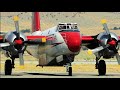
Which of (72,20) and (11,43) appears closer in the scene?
(11,43)

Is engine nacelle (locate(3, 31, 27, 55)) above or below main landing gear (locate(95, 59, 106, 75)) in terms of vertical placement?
above

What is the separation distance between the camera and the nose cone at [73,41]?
25656 mm

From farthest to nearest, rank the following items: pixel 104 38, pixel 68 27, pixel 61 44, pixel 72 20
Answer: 1. pixel 72 20
2. pixel 104 38
3. pixel 61 44
4. pixel 68 27

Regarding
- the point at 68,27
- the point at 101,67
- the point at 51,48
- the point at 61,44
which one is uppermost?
the point at 68,27

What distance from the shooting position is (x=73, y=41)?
84.4 feet

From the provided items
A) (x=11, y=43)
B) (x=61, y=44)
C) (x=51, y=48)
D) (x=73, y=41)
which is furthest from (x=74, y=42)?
(x=11, y=43)

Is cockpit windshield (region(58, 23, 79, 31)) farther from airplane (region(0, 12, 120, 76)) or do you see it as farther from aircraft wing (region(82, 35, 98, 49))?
aircraft wing (region(82, 35, 98, 49))

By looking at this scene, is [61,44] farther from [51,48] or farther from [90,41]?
[90,41]

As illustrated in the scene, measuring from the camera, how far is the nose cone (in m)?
25.7

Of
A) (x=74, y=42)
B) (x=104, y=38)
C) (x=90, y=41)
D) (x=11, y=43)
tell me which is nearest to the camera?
(x=74, y=42)

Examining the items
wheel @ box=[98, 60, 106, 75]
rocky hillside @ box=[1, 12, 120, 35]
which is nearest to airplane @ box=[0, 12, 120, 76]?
wheel @ box=[98, 60, 106, 75]

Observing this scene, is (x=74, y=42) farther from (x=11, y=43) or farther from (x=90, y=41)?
(x=90, y=41)

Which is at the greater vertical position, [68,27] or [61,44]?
[68,27]
